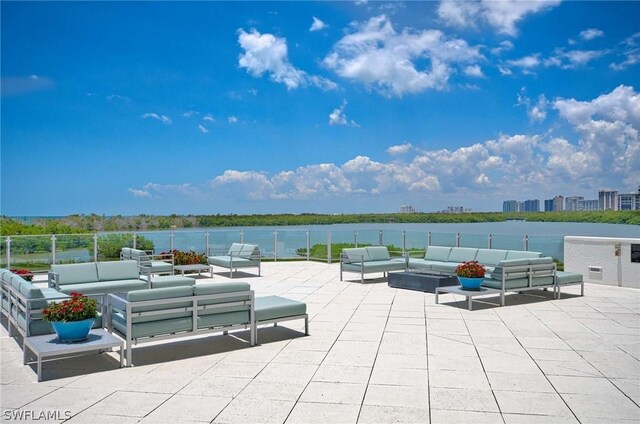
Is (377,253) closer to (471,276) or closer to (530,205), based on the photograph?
(471,276)

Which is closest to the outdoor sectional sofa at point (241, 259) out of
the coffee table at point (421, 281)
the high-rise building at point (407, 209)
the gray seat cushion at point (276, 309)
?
the coffee table at point (421, 281)

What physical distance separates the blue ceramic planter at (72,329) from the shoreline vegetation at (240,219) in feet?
36.5

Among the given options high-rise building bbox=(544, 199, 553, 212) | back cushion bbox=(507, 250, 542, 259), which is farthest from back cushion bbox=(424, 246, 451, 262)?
high-rise building bbox=(544, 199, 553, 212)

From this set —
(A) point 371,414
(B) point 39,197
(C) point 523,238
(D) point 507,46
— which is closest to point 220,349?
(A) point 371,414

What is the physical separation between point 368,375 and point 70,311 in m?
2.97

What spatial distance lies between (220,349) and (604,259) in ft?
30.1

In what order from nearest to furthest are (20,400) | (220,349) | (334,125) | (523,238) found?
(20,400) → (220,349) → (523,238) → (334,125)

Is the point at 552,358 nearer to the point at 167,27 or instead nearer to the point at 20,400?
the point at 20,400

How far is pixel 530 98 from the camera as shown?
31.4 metres

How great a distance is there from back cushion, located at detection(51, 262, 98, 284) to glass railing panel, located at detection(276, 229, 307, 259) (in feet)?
26.4

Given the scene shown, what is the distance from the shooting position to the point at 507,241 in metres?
12.7

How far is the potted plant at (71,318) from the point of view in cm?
525

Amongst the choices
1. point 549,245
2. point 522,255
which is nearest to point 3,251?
point 522,255

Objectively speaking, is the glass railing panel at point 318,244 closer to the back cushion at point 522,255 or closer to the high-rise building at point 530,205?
the back cushion at point 522,255
